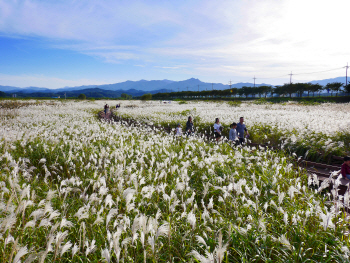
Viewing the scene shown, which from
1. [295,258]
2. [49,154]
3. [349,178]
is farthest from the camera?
[49,154]

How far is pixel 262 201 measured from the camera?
4.49 meters

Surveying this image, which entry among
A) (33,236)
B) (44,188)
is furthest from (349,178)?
(44,188)

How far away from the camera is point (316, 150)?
9.58 metres

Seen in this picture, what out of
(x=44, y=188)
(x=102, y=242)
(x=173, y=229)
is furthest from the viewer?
(x=44, y=188)

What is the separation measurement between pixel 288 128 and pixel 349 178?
715 cm

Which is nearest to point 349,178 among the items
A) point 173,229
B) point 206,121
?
point 173,229

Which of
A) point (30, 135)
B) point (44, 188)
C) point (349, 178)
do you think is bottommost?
point (349, 178)

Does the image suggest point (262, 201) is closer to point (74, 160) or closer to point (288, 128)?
point (74, 160)

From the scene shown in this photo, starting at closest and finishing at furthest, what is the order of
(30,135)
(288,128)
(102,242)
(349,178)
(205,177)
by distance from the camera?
(102,242)
(205,177)
(349,178)
(30,135)
(288,128)

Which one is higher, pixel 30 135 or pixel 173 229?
pixel 30 135

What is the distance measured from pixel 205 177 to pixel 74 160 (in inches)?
171

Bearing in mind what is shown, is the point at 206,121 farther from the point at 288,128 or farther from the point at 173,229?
the point at 173,229

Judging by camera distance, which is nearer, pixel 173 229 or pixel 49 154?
pixel 173 229

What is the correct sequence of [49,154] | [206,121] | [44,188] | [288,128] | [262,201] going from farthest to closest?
[206,121] → [288,128] → [49,154] → [44,188] → [262,201]
